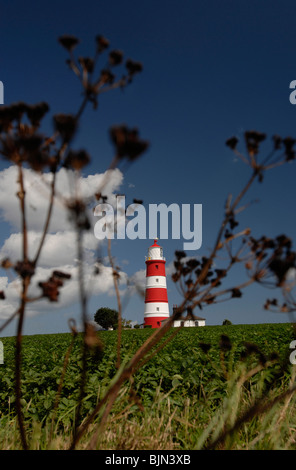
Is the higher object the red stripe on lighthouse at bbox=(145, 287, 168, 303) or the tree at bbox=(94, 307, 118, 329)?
the red stripe on lighthouse at bbox=(145, 287, 168, 303)

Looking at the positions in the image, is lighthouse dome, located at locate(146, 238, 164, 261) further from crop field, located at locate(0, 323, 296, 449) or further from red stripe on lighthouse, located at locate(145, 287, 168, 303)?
crop field, located at locate(0, 323, 296, 449)

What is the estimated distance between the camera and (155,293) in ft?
145

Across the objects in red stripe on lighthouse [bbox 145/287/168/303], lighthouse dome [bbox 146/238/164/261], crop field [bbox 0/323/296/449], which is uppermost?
lighthouse dome [bbox 146/238/164/261]

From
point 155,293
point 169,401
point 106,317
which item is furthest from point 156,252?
point 169,401

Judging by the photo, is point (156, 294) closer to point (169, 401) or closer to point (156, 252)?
point (156, 252)

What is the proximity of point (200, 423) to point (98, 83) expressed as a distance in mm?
3699

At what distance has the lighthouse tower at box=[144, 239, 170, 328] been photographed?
43.8 m

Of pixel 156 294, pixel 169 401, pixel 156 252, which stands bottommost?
pixel 169 401

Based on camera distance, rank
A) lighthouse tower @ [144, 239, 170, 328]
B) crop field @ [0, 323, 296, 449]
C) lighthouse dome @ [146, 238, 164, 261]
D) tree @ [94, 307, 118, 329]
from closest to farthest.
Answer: crop field @ [0, 323, 296, 449], lighthouse tower @ [144, 239, 170, 328], lighthouse dome @ [146, 238, 164, 261], tree @ [94, 307, 118, 329]

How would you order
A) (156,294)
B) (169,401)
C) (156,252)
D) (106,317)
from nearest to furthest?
(169,401) < (156,294) < (156,252) < (106,317)

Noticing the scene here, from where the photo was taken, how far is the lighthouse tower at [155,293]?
43.8 metres

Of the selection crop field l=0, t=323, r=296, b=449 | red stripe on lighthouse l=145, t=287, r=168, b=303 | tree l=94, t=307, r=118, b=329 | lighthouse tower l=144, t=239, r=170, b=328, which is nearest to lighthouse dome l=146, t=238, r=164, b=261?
lighthouse tower l=144, t=239, r=170, b=328

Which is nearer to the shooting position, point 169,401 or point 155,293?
point 169,401
